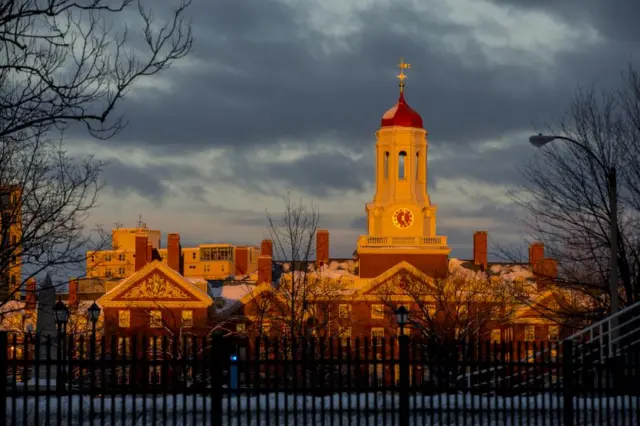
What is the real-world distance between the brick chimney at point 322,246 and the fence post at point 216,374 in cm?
7320

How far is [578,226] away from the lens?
33281 millimetres

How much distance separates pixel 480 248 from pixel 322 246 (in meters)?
12.9

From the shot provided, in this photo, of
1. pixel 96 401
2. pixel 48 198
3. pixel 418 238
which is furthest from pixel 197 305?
pixel 96 401

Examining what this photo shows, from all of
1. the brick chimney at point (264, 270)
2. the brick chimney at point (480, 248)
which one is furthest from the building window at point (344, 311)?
the brick chimney at point (480, 248)

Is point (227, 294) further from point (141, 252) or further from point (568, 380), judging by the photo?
point (568, 380)

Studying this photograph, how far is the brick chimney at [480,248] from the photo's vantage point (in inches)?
3573

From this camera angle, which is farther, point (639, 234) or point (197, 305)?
point (197, 305)

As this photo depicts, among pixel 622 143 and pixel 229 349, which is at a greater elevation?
pixel 622 143

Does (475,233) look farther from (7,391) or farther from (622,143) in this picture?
(7,391)

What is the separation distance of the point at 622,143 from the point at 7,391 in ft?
68.4

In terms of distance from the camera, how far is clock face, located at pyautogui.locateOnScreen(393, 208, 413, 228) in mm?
90438

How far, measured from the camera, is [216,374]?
16.1 meters

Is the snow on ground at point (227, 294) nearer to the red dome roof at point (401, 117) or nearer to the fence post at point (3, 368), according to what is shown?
the red dome roof at point (401, 117)

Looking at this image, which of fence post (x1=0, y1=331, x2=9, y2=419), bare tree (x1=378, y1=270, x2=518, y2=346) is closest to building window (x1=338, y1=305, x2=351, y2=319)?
bare tree (x1=378, y1=270, x2=518, y2=346)
